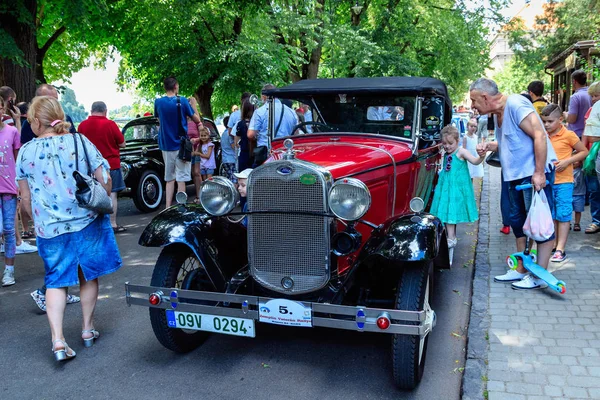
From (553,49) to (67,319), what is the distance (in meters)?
32.7

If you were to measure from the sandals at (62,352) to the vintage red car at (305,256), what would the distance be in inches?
26.6

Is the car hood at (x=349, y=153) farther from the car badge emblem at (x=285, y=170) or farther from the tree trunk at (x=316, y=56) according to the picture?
the tree trunk at (x=316, y=56)

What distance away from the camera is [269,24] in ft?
56.3

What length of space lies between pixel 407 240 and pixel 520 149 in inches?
78.0

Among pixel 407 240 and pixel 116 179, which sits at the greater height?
pixel 116 179

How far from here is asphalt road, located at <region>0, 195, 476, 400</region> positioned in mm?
3426

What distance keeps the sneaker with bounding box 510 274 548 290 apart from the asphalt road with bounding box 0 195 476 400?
0.56m

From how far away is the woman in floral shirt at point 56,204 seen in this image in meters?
3.75

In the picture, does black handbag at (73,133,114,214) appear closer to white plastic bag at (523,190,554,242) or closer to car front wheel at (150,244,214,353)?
car front wheel at (150,244,214,353)

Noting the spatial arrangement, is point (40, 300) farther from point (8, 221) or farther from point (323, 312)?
point (323, 312)

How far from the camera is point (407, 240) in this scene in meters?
3.38

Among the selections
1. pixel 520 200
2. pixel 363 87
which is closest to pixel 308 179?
pixel 363 87

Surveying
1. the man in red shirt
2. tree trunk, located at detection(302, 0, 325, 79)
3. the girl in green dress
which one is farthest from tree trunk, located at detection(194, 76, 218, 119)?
the girl in green dress

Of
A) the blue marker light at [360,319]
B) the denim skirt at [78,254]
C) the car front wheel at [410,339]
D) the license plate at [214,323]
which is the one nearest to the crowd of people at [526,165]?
the car front wheel at [410,339]
